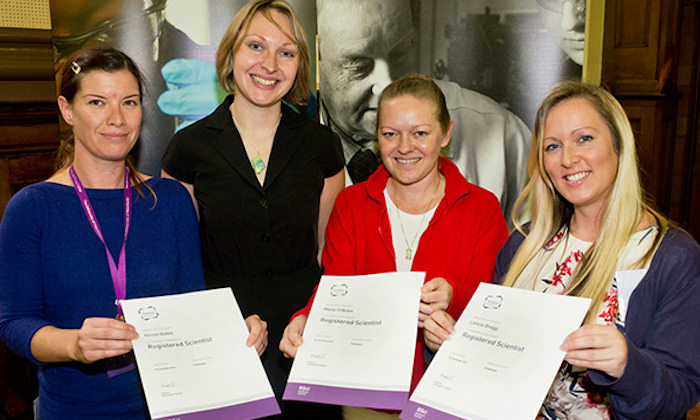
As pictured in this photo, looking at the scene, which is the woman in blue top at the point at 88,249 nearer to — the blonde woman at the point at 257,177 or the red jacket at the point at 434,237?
the blonde woman at the point at 257,177

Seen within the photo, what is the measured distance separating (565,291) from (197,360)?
1.21 metres

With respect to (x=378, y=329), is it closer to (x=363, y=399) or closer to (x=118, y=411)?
(x=363, y=399)

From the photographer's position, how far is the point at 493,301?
5.71 ft

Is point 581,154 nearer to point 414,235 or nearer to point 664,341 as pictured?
point 664,341

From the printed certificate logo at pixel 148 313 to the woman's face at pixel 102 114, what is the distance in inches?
23.3

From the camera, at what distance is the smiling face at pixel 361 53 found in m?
3.56

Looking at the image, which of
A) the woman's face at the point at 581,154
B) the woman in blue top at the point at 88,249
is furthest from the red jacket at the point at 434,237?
the woman in blue top at the point at 88,249

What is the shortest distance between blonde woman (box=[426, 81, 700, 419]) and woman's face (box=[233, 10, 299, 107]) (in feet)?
3.73

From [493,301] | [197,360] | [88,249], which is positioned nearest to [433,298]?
[493,301]

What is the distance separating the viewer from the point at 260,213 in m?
2.54

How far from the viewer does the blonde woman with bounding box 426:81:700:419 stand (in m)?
1.57

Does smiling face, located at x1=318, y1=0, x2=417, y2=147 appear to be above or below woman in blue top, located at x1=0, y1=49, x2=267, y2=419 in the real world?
above

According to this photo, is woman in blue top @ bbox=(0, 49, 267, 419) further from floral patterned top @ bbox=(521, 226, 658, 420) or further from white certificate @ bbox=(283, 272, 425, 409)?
floral patterned top @ bbox=(521, 226, 658, 420)

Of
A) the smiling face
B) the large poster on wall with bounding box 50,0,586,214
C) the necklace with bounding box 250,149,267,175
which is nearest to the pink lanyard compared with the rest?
the necklace with bounding box 250,149,267,175
